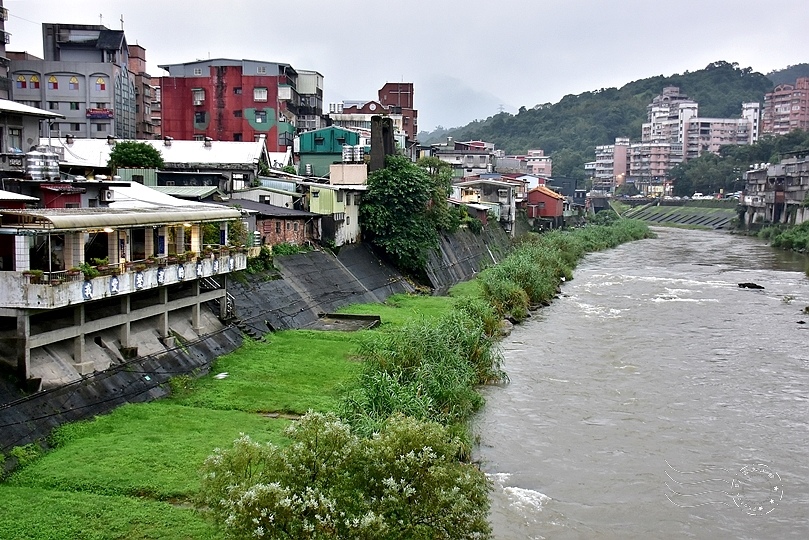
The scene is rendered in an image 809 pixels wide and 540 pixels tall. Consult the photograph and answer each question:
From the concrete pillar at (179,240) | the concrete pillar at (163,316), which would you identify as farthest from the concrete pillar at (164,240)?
the concrete pillar at (163,316)

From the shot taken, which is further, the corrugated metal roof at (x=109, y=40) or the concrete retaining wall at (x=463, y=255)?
the corrugated metal roof at (x=109, y=40)

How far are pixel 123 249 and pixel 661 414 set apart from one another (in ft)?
47.7

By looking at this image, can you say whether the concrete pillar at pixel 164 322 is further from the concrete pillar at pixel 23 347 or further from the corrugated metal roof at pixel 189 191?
the corrugated metal roof at pixel 189 191

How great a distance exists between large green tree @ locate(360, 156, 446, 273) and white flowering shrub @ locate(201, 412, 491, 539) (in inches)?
1174

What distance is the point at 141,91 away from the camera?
68.1 m

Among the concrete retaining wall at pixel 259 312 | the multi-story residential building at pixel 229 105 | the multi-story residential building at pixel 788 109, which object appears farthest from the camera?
the multi-story residential building at pixel 788 109

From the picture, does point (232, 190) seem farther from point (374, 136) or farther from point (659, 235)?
point (659, 235)

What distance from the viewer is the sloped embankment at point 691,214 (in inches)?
4257

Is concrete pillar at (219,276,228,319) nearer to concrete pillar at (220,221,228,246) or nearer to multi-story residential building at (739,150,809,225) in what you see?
concrete pillar at (220,221,228,246)

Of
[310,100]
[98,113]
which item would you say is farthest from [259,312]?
[310,100]

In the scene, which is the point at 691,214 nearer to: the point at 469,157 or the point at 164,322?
the point at 469,157

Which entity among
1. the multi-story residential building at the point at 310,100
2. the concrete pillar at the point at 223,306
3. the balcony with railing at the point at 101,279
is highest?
the multi-story residential building at the point at 310,100

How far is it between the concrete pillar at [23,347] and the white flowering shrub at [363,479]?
7.34 m

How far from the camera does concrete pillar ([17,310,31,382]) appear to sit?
16.2 meters
